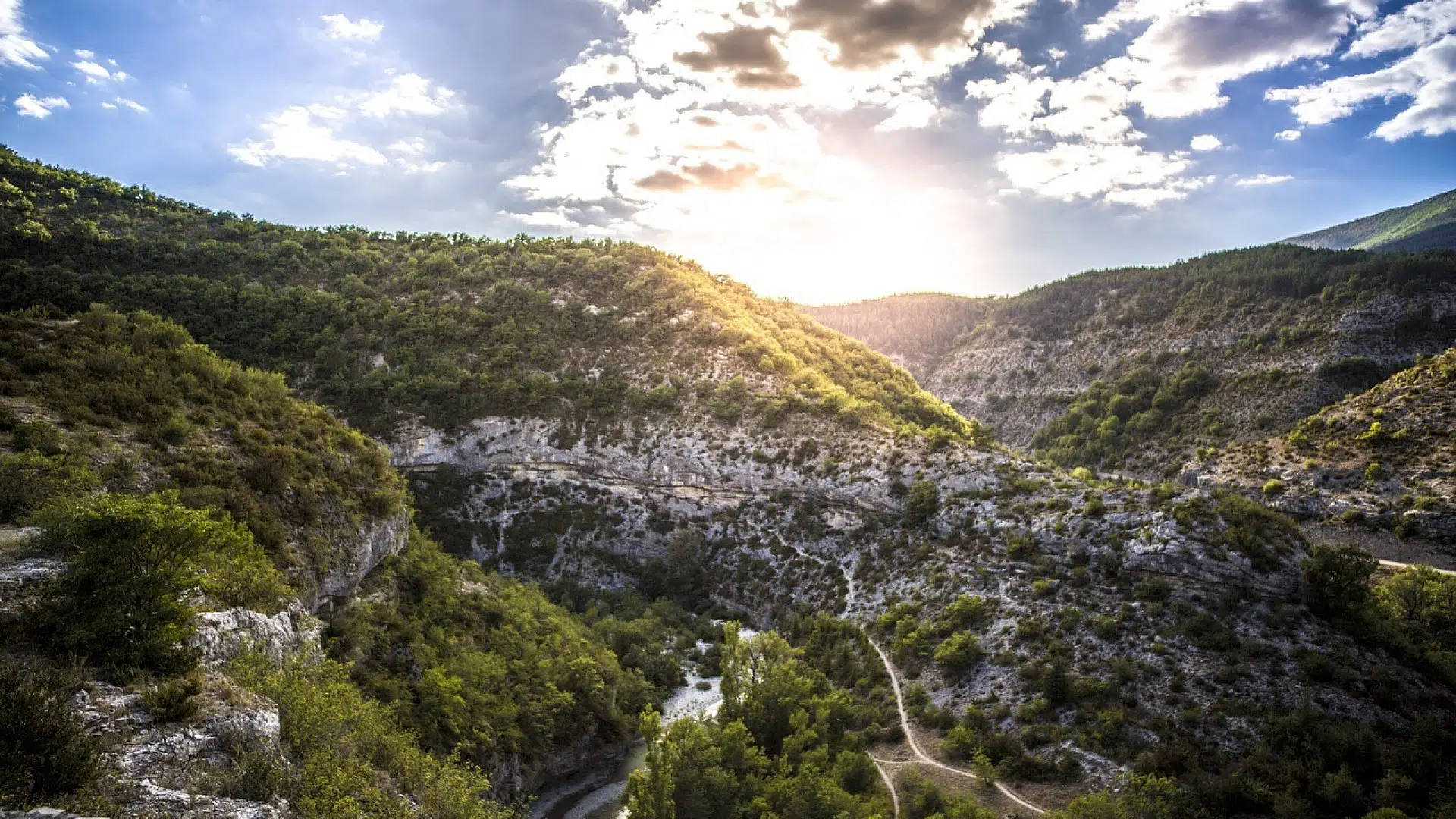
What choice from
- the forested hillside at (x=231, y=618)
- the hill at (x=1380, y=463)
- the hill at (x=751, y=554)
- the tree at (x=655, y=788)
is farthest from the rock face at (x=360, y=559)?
the hill at (x=1380, y=463)

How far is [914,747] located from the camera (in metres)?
40.3

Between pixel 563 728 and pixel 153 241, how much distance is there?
81.5 m

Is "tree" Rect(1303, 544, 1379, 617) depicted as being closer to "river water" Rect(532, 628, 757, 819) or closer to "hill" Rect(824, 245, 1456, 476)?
"river water" Rect(532, 628, 757, 819)

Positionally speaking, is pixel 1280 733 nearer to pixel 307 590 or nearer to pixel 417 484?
pixel 307 590

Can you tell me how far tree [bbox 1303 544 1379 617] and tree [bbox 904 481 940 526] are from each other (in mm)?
25262

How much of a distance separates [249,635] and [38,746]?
9039 millimetres

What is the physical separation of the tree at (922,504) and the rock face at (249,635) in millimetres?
47777

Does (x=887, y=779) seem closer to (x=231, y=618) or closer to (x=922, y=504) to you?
(x=922, y=504)

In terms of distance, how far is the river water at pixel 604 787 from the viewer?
39.9 meters

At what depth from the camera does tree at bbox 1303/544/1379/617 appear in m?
40.6

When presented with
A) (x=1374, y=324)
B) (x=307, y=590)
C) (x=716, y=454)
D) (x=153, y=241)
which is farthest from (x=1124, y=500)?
(x=153, y=241)

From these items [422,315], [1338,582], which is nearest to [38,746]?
[1338,582]

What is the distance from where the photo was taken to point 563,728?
42031mm

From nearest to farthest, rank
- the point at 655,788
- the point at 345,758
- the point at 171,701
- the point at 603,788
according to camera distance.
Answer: the point at 171,701 < the point at 345,758 < the point at 655,788 < the point at 603,788
